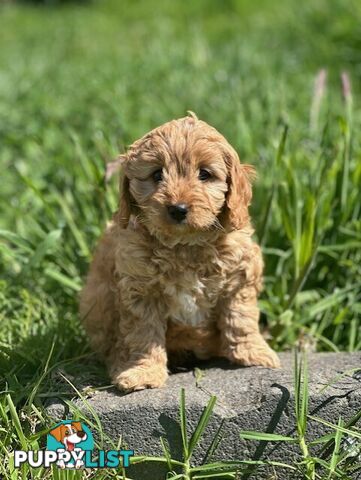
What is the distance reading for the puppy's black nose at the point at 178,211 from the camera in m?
2.85

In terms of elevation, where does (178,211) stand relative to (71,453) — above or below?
above

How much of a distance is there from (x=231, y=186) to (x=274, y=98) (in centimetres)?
310

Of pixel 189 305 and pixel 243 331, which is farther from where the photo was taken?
pixel 243 331

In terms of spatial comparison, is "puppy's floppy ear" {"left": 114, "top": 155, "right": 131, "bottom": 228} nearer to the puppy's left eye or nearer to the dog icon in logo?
the puppy's left eye

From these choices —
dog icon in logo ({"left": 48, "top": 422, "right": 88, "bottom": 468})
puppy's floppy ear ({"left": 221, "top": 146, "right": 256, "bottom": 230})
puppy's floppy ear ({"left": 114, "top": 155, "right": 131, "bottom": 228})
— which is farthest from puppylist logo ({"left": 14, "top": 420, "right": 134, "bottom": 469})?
puppy's floppy ear ({"left": 221, "top": 146, "right": 256, "bottom": 230})

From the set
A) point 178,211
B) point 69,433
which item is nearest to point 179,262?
point 178,211

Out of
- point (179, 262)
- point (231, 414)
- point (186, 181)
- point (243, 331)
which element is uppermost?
point (186, 181)

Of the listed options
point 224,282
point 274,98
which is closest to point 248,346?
point 224,282

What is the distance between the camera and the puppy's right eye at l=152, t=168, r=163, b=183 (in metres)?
3.00

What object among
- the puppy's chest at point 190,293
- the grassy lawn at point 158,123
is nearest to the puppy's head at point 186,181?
the puppy's chest at point 190,293

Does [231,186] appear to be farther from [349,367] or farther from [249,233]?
[349,367]

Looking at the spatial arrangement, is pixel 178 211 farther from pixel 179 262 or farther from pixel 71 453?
pixel 71 453

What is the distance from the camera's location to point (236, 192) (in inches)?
121

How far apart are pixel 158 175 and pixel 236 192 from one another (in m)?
0.34
